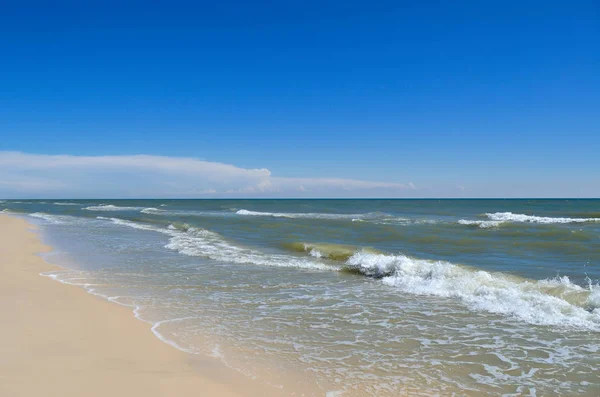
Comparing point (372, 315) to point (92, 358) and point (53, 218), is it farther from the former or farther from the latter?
point (53, 218)

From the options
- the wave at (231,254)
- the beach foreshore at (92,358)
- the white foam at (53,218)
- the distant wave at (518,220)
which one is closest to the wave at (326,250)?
the wave at (231,254)

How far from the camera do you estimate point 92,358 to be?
507cm

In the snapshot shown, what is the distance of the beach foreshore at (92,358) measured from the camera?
14.2 ft

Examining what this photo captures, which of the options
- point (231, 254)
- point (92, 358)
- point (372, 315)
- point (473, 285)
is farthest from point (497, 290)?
point (231, 254)

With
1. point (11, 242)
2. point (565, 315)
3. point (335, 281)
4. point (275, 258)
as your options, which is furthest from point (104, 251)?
point (565, 315)

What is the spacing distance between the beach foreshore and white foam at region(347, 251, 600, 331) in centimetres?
544

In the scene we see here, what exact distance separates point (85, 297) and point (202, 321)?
2.91 metres

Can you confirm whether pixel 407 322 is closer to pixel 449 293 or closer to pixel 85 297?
pixel 449 293

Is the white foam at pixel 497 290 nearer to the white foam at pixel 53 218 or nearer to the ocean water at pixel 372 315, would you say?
the ocean water at pixel 372 315

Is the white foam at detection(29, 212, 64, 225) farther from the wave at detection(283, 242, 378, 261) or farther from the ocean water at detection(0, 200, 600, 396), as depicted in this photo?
the wave at detection(283, 242, 378, 261)

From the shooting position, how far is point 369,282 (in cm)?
1066

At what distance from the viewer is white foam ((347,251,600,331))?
7285 mm

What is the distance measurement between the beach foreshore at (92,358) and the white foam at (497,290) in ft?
17.9

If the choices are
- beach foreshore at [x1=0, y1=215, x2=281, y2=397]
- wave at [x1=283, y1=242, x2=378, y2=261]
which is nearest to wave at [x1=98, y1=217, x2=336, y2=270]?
wave at [x1=283, y1=242, x2=378, y2=261]
